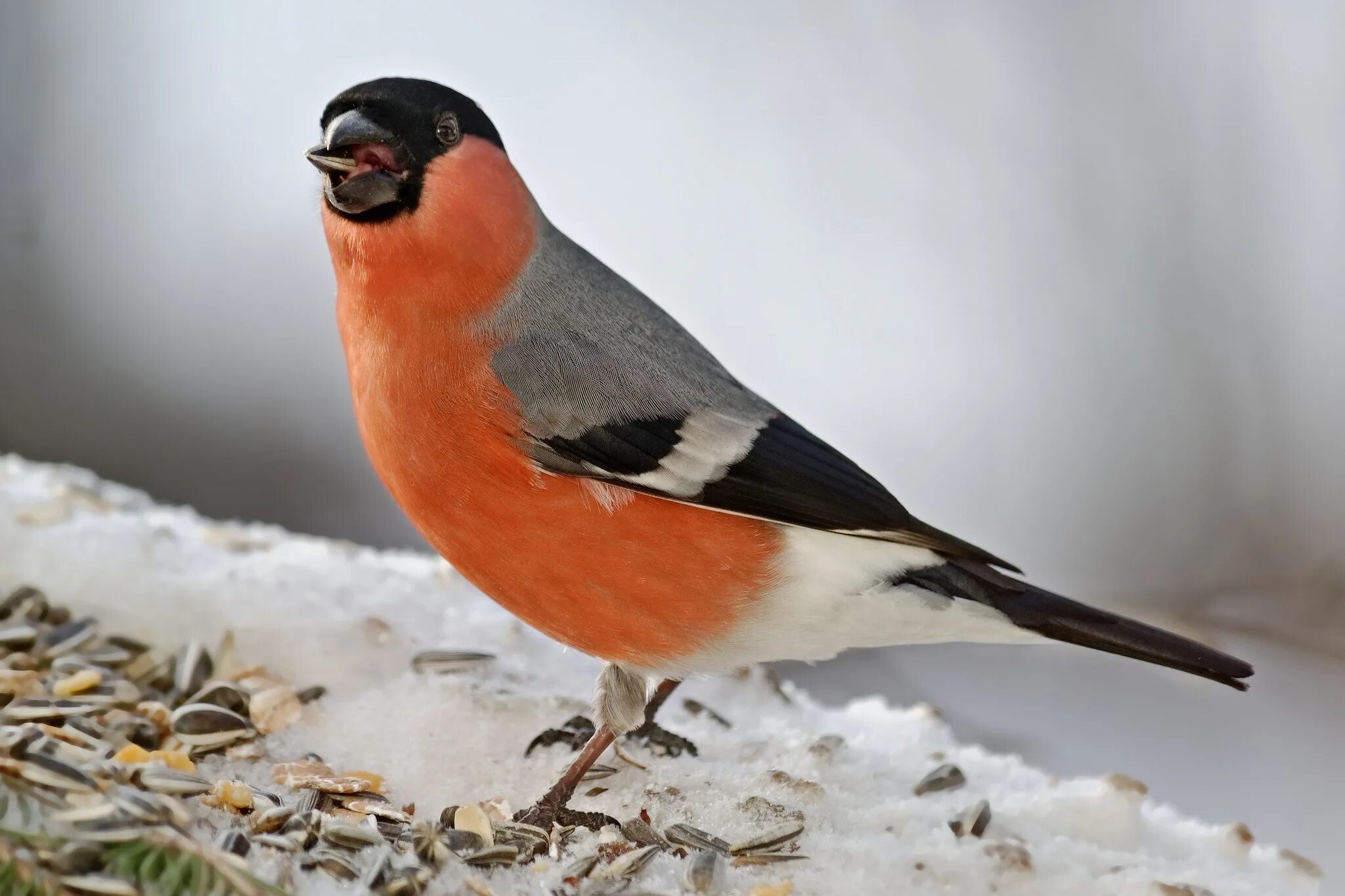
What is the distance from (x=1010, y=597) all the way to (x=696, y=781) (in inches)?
21.5

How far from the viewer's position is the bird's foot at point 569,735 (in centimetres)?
198

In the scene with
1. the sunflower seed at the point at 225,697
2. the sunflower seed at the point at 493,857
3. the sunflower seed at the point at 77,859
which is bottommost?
the sunflower seed at the point at 225,697

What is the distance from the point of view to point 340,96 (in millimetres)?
1715

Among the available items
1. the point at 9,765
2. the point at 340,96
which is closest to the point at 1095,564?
the point at 340,96

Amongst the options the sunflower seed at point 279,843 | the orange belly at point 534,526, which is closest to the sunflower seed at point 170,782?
the sunflower seed at point 279,843

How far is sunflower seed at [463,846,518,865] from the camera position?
1.51 meters

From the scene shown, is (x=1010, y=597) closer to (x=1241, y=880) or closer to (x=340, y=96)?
(x=1241, y=880)

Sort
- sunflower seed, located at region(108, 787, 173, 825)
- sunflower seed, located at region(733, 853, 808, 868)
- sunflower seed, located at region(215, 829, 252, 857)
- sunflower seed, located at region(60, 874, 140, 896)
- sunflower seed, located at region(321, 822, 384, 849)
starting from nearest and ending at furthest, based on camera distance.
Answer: sunflower seed, located at region(60, 874, 140, 896), sunflower seed, located at region(108, 787, 173, 825), sunflower seed, located at region(215, 829, 252, 857), sunflower seed, located at region(321, 822, 384, 849), sunflower seed, located at region(733, 853, 808, 868)

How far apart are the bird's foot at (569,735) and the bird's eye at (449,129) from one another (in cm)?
94

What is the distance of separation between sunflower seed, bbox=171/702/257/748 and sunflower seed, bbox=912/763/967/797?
104 centimetres

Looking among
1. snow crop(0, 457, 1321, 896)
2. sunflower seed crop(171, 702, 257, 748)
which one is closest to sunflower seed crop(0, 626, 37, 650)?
snow crop(0, 457, 1321, 896)

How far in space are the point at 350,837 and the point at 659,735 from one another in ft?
2.37

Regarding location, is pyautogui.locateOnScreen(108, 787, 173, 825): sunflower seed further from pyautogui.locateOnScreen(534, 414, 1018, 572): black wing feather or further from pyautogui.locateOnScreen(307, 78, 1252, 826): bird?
pyautogui.locateOnScreen(534, 414, 1018, 572): black wing feather

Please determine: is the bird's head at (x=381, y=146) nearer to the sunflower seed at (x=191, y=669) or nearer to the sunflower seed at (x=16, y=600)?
the sunflower seed at (x=191, y=669)
